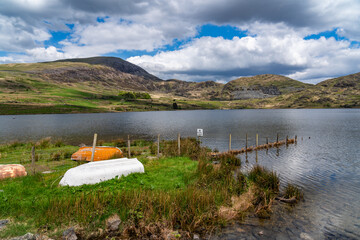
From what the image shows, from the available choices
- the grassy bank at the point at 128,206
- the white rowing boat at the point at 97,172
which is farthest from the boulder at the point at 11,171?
the white rowing boat at the point at 97,172

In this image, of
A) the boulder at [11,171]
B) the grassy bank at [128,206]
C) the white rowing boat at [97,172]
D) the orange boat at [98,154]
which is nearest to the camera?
the grassy bank at [128,206]

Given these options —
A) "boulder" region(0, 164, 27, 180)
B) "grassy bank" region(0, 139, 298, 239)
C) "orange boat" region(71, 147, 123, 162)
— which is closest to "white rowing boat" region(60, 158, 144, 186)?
"grassy bank" region(0, 139, 298, 239)

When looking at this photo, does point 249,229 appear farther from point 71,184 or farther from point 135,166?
point 71,184

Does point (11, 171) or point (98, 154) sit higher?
point (11, 171)

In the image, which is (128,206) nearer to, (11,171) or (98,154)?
(11,171)

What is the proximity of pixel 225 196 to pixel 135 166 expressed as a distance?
6901mm

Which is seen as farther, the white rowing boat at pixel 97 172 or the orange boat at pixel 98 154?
the orange boat at pixel 98 154

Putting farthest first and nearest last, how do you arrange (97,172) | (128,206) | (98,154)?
1. (98,154)
2. (97,172)
3. (128,206)

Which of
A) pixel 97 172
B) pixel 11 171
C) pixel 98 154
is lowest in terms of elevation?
pixel 98 154

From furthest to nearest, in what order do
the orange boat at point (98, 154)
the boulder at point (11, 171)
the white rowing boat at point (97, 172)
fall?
the orange boat at point (98, 154) → the boulder at point (11, 171) → the white rowing boat at point (97, 172)

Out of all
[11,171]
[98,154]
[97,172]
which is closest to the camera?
[97,172]

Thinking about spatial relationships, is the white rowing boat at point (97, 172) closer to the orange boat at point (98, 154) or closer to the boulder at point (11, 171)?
the boulder at point (11, 171)

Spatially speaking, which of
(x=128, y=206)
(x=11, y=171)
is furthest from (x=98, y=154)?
(x=128, y=206)

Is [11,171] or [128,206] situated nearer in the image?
[128,206]
